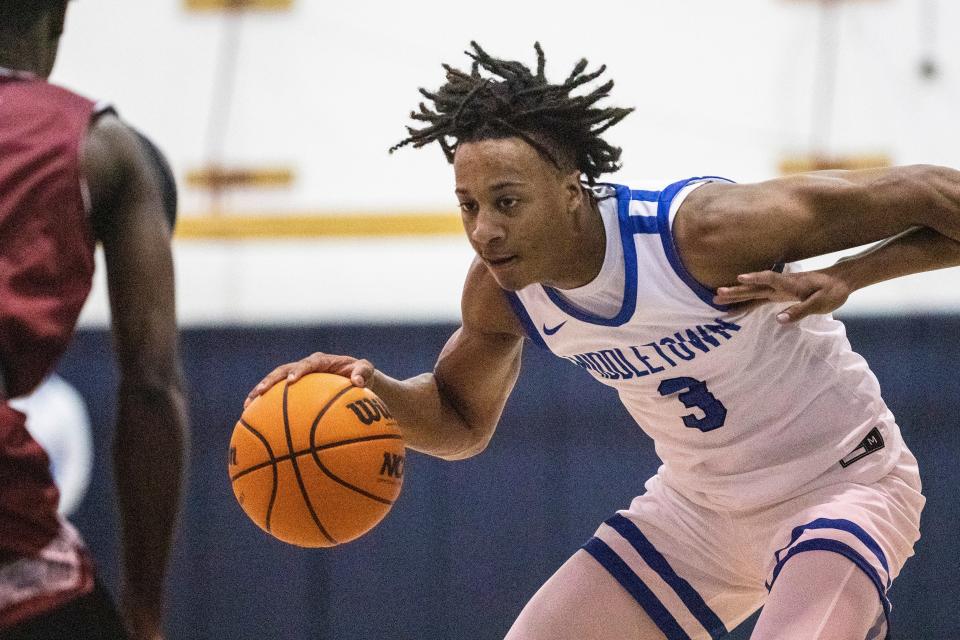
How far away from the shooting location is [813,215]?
3.15 meters

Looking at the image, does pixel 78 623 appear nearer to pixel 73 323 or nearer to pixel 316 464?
pixel 73 323

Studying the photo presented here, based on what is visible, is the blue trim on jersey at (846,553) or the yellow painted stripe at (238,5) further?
the yellow painted stripe at (238,5)

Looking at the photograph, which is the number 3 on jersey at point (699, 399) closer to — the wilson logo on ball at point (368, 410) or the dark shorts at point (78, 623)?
the wilson logo on ball at point (368, 410)

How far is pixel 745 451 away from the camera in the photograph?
11.1 ft

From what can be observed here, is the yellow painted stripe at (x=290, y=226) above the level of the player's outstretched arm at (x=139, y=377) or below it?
below

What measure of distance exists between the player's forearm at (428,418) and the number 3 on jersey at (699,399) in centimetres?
72

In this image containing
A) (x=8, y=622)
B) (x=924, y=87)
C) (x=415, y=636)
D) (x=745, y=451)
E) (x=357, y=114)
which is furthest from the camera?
(x=357, y=114)

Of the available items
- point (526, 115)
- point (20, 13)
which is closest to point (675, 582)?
point (526, 115)

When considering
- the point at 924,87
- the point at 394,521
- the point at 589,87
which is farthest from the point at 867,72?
the point at 394,521

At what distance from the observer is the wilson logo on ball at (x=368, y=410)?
3275mm

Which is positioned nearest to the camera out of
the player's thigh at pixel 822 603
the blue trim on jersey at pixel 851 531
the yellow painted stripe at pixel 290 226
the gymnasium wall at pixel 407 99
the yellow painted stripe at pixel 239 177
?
the player's thigh at pixel 822 603

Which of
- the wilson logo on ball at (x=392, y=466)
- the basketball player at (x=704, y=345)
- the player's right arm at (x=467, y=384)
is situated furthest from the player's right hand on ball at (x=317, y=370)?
the wilson logo on ball at (x=392, y=466)

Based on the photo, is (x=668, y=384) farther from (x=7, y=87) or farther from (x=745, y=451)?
(x=7, y=87)

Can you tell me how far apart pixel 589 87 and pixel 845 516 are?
4559mm
